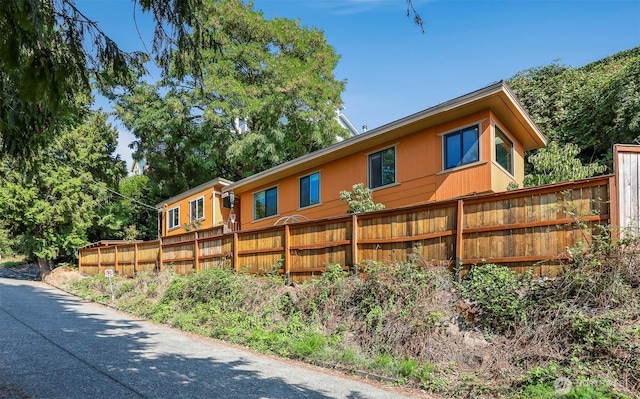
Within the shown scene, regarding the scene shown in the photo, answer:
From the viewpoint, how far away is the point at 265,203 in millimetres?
17828

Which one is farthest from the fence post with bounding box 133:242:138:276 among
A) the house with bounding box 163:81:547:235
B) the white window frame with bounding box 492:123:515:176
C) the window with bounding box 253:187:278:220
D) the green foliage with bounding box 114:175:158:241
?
the white window frame with bounding box 492:123:515:176

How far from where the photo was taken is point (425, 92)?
6.98m

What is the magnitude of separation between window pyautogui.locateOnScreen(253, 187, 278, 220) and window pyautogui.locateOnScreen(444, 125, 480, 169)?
797 centimetres

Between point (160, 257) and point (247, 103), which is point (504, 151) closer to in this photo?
point (160, 257)

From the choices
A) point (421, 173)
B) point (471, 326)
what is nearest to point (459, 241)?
point (471, 326)

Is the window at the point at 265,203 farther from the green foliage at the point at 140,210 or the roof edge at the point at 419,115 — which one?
the green foliage at the point at 140,210

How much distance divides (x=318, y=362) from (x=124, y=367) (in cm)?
314

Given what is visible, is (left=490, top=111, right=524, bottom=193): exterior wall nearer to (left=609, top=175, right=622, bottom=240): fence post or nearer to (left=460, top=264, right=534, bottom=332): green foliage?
(left=460, top=264, right=534, bottom=332): green foliage

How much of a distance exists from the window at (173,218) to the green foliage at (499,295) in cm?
1889

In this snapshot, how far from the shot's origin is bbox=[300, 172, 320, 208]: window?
15219 millimetres

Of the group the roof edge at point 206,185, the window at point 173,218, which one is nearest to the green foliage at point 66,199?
the roof edge at point 206,185

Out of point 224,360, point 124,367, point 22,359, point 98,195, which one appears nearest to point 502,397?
point 224,360

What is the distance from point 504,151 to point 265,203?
32.0 feet

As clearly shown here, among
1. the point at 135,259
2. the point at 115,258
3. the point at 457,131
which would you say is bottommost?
the point at 115,258
